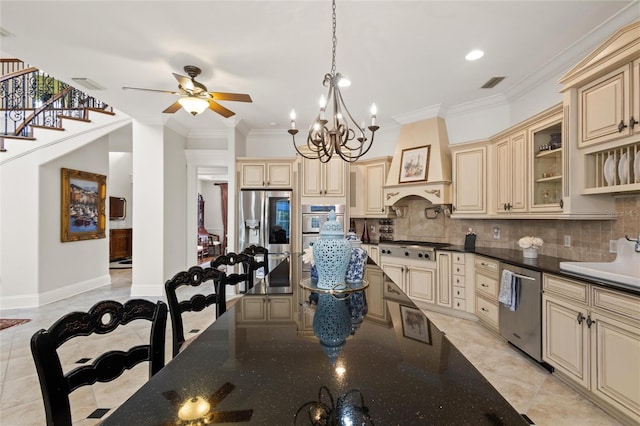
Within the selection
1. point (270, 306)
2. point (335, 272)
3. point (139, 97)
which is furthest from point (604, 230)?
point (139, 97)

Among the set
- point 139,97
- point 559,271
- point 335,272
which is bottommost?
point 559,271

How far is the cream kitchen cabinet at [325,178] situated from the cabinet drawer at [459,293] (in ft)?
6.95

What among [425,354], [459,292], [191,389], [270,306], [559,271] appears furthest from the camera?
[459,292]

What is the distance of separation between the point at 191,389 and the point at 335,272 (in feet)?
3.14

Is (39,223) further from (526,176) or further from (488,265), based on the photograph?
(526,176)

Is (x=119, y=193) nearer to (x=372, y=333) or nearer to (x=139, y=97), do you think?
(x=139, y=97)

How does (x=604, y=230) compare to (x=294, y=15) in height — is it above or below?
below

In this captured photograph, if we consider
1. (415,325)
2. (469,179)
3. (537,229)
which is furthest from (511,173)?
(415,325)

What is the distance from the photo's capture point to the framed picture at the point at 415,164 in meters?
4.33

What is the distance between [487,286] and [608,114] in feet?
6.41

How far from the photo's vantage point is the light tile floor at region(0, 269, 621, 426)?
2.00 meters

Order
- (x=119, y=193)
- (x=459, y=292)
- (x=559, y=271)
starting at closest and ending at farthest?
(x=559, y=271) < (x=459, y=292) < (x=119, y=193)

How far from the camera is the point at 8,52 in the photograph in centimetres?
288

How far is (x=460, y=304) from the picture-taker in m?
3.79
